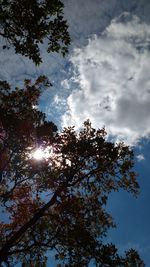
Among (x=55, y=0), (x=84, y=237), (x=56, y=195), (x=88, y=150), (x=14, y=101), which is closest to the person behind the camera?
(x=55, y=0)

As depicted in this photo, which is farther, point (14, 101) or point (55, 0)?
point (14, 101)

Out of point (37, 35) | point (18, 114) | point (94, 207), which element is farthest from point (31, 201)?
point (37, 35)

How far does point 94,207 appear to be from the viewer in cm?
1778

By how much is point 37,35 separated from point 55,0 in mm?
1287

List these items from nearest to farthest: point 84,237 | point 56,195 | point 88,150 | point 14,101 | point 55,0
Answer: point 55,0, point 84,237, point 56,195, point 88,150, point 14,101

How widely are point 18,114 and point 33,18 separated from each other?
967 centimetres

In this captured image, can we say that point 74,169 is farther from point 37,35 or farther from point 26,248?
point 37,35

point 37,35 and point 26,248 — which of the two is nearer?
point 37,35

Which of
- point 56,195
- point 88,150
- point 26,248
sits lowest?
point 26,248

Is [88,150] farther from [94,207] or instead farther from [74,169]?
[94,207]

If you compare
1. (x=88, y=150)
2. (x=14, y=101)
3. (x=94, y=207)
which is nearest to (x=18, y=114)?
(x=14, y=101)

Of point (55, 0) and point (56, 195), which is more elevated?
point (55, 0)

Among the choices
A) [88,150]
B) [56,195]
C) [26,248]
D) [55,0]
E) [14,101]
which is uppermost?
[14,101]

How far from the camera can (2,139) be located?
56.9 ft
